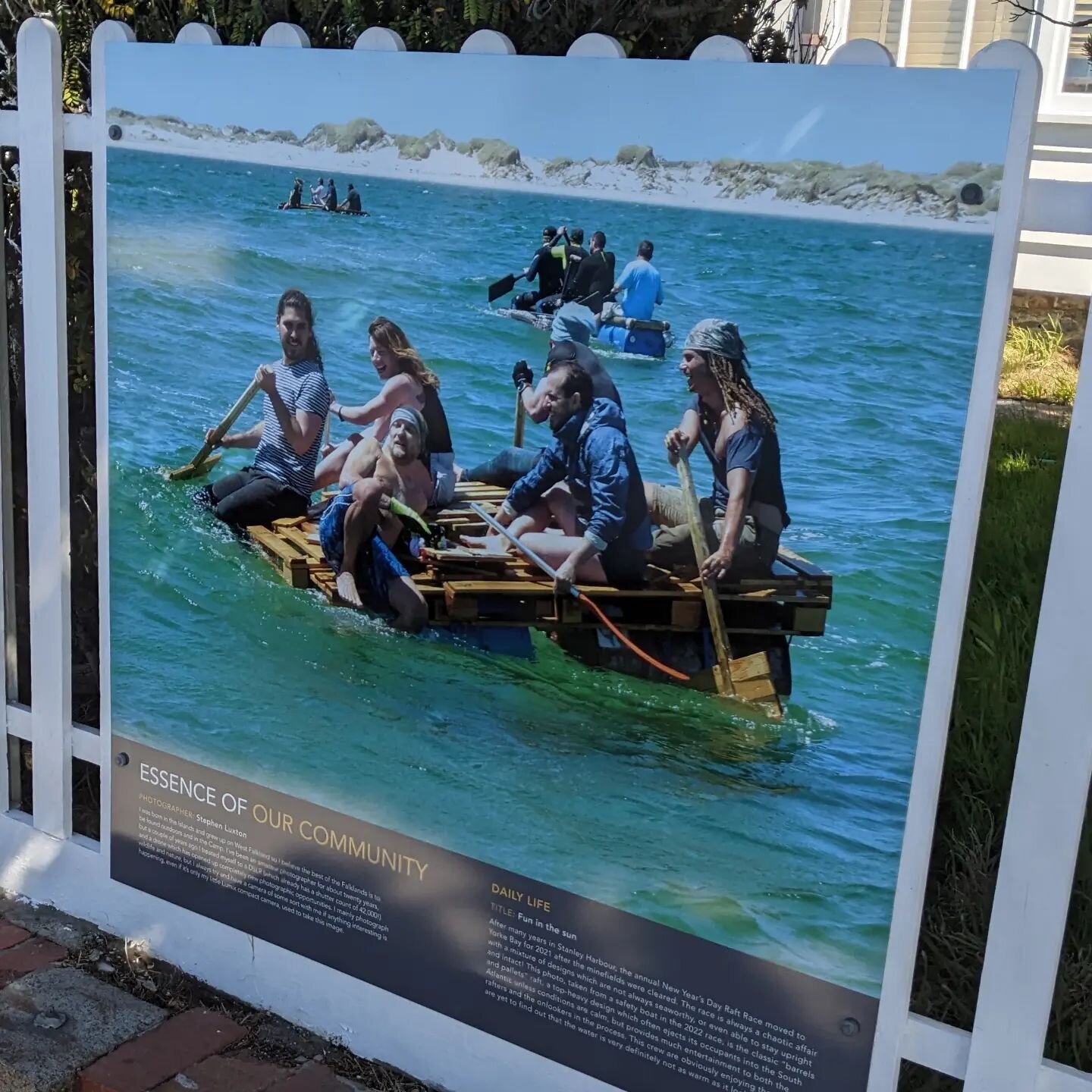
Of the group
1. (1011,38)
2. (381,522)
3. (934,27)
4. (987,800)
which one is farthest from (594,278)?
(934,27)

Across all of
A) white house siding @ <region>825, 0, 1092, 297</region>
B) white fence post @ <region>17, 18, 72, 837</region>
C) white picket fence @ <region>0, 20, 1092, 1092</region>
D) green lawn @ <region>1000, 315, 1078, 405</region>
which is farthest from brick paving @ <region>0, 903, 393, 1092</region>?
green lawn @ <region>1000, 315, 1078, 405</region>

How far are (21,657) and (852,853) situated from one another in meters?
2.28

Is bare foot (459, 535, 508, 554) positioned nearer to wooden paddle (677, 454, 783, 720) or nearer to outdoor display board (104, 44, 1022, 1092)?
outdoor display board (104, 44, 1022, 1092)

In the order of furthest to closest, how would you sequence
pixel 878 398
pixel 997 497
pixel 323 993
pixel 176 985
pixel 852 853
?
1. pixel 997 497
2. pixel 176 985
3. pixel 323 993
4. pixel 852 853
5. pixel 878 398

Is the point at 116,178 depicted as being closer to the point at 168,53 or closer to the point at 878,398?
the point at 168,53

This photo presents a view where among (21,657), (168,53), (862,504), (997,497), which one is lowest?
(21,657)

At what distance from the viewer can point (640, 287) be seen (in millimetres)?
2084

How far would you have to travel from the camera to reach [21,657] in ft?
10.9

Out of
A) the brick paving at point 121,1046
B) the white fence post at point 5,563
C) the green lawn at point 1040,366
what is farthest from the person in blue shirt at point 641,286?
the green lawn at point 1040,366

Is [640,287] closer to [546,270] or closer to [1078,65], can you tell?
[546,270]

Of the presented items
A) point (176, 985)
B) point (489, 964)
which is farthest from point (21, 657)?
point (489, 964)

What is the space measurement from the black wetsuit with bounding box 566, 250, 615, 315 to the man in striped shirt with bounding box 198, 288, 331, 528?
569 millimetres

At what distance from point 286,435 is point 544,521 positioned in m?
0.59

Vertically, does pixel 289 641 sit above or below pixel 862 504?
below
